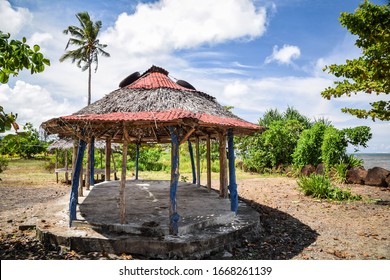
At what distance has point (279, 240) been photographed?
7.20m

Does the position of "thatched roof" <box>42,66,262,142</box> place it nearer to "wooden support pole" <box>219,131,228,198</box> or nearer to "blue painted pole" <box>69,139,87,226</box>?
"blue painted pole" <box>69,139,87,226</box>

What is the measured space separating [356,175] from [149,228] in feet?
44.4

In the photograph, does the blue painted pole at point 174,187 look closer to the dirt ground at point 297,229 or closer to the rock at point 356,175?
the dirt ground at point 297,229

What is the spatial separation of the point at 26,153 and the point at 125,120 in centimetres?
3620

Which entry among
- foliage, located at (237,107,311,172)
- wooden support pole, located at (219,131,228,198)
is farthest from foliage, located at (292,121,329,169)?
wooden support pole, located at (219,131,228,198)

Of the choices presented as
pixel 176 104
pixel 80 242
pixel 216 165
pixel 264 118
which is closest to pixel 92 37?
pixel 216 165

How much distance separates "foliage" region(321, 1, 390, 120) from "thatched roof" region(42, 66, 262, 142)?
481 cm

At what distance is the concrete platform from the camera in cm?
580

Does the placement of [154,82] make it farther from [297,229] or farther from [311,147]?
[311,147]

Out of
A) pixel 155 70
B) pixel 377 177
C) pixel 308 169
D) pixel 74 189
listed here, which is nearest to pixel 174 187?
pixel 74 189

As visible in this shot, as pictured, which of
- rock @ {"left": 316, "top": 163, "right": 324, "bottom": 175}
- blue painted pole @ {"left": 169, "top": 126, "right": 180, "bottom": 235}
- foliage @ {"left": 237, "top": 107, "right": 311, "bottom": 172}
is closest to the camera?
blue painted pole @ {"left": 169, "top": 126, "right": 180, "bottom": 235}

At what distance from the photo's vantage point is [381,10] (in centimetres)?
933

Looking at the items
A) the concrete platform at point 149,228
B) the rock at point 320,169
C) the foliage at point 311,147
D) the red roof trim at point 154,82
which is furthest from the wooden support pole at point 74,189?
the foliage at point 311,147

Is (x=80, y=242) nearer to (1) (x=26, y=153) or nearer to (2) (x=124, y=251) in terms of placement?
(2) (x=124, y=251)
